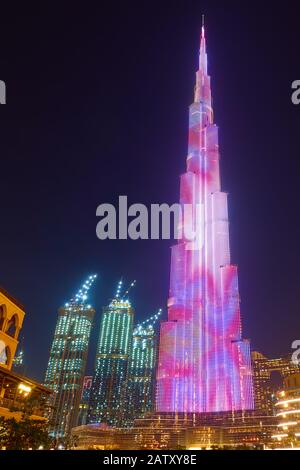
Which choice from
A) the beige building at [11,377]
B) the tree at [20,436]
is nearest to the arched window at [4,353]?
the beige building at [11,377]

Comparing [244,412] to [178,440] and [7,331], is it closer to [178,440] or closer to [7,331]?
[178,440]

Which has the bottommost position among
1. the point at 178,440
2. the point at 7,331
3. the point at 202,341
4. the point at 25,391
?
the point at 25,391

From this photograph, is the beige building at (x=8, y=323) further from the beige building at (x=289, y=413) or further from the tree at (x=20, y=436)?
the beige building at (x=289, y=413)

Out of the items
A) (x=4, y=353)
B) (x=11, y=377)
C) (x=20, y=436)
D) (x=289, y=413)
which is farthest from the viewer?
(x=289, y=413)

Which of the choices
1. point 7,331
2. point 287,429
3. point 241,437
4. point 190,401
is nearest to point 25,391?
point 7,331

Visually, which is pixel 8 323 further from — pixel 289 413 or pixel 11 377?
pixel 289 413

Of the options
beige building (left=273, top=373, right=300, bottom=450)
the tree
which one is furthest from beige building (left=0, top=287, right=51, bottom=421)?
beige building (left=273, top=373, right=300, bottom=450)

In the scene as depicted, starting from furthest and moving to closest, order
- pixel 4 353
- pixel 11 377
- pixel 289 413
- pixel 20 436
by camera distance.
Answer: pixel 289 413, pixel 4 353, pixel 11 377, pixel 20 436

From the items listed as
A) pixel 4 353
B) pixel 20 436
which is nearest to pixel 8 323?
pixel 4 353

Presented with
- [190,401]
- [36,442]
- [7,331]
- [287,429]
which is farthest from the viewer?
[190,401]

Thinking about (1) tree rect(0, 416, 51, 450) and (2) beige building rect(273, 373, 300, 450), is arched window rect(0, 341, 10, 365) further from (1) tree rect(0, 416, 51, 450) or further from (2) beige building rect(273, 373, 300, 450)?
(2) beige building rect(273, 373, 300, 450)

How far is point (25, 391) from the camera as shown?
48969 mm
